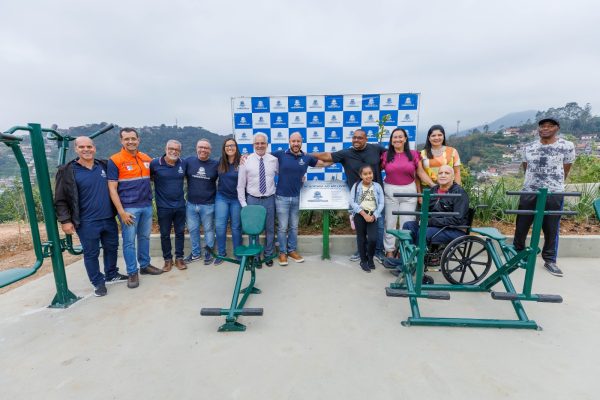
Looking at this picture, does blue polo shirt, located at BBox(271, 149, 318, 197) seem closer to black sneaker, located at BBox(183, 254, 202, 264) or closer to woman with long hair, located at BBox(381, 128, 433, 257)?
woman with long hair, located at BBox(381, 128, 433, 257)

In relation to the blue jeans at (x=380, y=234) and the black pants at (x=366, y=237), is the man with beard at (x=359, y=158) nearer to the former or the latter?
the blue jeans at (x=380, y=234)

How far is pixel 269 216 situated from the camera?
341 centimetres

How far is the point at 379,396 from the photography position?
5.25 ft

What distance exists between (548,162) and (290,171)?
2.80m

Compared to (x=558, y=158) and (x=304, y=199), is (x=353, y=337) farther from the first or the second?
(x=558, y=158)

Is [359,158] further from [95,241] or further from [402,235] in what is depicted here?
[95,241]

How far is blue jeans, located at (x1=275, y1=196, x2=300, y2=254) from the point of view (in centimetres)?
339

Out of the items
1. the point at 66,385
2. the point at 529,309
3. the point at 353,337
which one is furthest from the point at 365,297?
the point at 66,385

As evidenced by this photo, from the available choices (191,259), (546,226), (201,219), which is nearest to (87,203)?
(201,219)

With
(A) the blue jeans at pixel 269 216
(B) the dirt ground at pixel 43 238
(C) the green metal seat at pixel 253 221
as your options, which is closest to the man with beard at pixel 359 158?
(A) the blue jeans at pixel 269 216

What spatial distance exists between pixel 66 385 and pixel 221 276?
5.28 feet

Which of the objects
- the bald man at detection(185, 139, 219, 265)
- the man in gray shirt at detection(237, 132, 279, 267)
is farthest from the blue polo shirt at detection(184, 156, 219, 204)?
the man in gray shirt at detection(237, 132, 279, 267)

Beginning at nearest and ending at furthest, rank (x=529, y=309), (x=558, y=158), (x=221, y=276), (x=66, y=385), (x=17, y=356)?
(x=66, y=385)
(x=17, y=356)
(x=529, y=309)
(x=558, y=158)
(x=221, y=276)

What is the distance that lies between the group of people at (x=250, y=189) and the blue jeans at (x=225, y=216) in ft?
0.04
